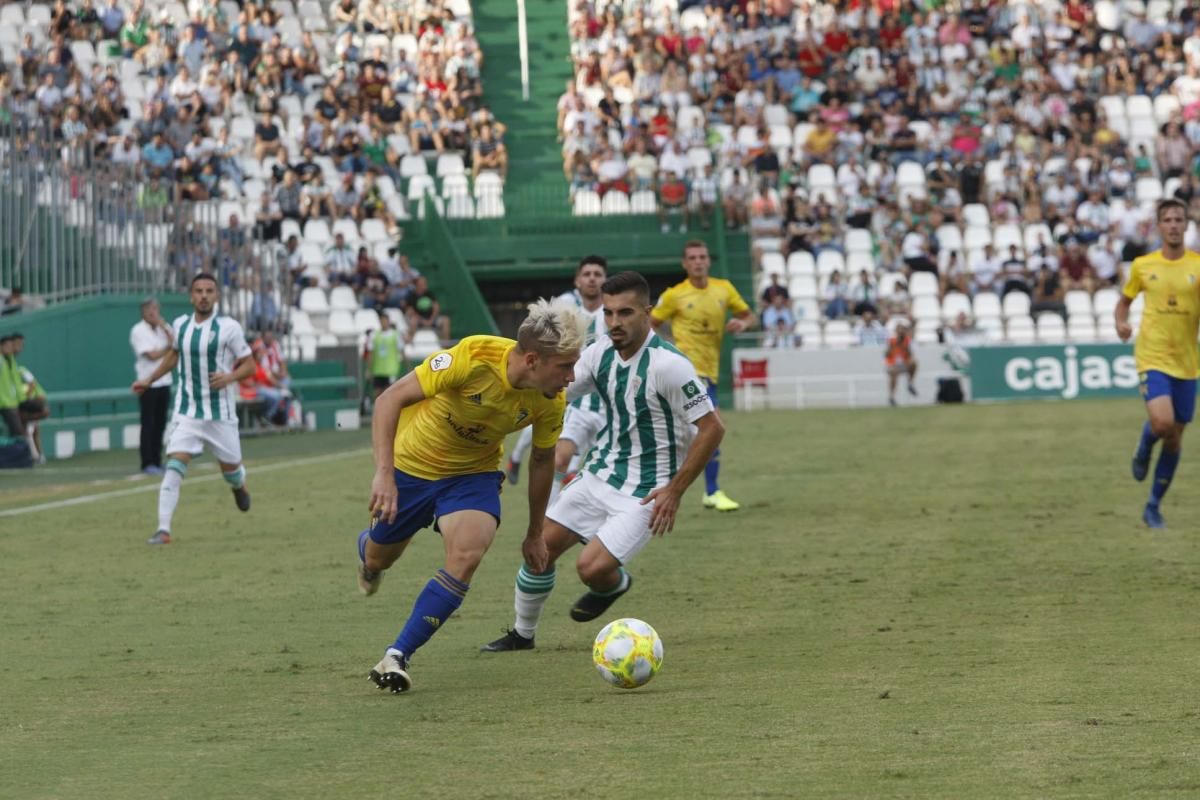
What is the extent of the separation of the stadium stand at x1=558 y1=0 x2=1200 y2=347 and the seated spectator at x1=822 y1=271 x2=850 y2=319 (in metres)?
0.20

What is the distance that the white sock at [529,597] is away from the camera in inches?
352

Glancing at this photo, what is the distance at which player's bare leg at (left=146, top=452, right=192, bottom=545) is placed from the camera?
14.9 m

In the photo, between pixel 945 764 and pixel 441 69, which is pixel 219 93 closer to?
pixel 441 69

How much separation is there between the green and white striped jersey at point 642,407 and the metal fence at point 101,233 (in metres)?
18.0

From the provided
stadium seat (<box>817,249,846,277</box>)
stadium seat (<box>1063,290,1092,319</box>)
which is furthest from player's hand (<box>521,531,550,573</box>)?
stadium seat (<box>1063,290,1092,319</box>)

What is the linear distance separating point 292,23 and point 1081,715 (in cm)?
3733

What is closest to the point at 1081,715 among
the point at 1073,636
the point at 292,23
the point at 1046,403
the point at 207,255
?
the point at 1073,636

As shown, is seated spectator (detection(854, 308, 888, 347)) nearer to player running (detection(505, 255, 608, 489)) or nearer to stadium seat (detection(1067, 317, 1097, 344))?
stadium seat (detection(1067, 317, 1097, 344))

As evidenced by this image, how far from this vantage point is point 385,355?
1298 inches

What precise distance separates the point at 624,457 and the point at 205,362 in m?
7.01

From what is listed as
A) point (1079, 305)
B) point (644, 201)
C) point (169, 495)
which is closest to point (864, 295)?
point (1079, 305)

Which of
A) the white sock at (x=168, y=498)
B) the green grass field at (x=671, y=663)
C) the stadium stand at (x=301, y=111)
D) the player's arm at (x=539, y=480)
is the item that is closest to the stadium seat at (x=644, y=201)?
the stadium stand at (x=301, y=111)

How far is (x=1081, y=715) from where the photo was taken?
6.98m

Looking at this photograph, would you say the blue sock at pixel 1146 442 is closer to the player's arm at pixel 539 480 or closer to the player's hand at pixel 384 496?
the player's arm at pixel 539 480
